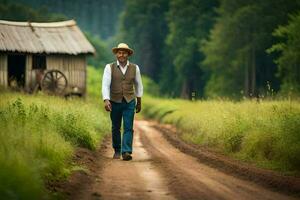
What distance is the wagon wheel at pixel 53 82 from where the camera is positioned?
33750 millimetres

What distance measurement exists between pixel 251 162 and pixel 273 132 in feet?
2.65

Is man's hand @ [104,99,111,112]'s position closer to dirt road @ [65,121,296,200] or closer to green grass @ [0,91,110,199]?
dirt road @ [65,121,296,200]

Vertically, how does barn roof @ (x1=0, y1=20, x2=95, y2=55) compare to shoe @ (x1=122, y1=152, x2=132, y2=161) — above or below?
above

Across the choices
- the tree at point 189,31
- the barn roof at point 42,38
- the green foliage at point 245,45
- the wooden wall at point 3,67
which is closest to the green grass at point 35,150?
the barn roof at point 42,38

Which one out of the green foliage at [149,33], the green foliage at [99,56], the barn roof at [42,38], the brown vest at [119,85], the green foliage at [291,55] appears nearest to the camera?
the brown vest at [119,85]

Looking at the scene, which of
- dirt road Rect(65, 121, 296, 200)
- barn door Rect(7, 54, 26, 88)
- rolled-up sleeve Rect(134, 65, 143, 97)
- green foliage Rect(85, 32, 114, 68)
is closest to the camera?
dirt road Rect(65, 121, 296, 200)

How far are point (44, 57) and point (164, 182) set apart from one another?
25.9 m

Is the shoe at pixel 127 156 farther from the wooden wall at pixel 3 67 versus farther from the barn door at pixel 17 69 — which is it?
the barn door at pixel 17 69

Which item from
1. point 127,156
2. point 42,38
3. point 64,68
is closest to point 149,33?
point 64,68

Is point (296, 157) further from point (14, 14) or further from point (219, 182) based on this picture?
point (14, 14)

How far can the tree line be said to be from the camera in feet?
149

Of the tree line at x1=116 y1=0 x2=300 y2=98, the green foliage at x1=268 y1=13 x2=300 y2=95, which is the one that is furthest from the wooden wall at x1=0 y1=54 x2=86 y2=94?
the green foliage at x1=268 y1=13 x2=300 y2=95

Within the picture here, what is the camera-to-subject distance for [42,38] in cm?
3400

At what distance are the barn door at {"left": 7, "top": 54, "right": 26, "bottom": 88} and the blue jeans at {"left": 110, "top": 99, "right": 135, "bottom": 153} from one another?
21174mm
